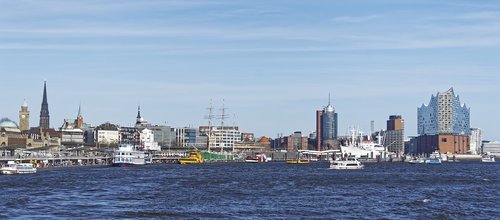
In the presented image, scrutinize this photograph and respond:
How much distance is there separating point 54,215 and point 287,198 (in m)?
26.5

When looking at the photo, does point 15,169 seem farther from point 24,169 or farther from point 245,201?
point 245,201

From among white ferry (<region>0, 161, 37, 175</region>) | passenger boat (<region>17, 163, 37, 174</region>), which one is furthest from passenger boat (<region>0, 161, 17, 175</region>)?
passenger boat (<region>17, 163, 37, 174</region>)

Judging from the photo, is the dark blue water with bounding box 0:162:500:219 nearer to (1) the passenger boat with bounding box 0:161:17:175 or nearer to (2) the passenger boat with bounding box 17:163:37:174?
(1) the passenger boat with bounding box 0:161:17:175

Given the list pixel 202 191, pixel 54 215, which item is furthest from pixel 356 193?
pixel 54 215

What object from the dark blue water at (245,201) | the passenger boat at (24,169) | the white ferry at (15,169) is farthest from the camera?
the passenger boat at (24,169)

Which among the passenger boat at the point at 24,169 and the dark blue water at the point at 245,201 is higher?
the passenger boat at the point at 24,169

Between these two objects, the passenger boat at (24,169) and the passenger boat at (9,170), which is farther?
the passenger boat at (24,169)


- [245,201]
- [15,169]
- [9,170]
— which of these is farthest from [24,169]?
[245,201]

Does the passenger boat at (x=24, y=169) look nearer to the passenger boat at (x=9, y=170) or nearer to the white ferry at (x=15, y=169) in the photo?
the white ferry at (x=15, y=169)

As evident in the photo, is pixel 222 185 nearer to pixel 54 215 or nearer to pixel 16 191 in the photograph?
pixel 16 191

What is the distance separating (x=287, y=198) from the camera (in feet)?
288

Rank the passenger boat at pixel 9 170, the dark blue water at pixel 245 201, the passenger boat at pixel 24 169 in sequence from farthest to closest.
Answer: the passenger boat at pixel 24 169
the passenger boat at pixel 9 170
the dark blue water at pixel 245 201

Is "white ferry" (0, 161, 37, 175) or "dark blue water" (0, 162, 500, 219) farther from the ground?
"white ferry" (0, 161, 37, 175)

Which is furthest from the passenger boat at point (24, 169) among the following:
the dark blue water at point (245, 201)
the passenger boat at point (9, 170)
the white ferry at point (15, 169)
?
the dark blue water at point (245, 201)
